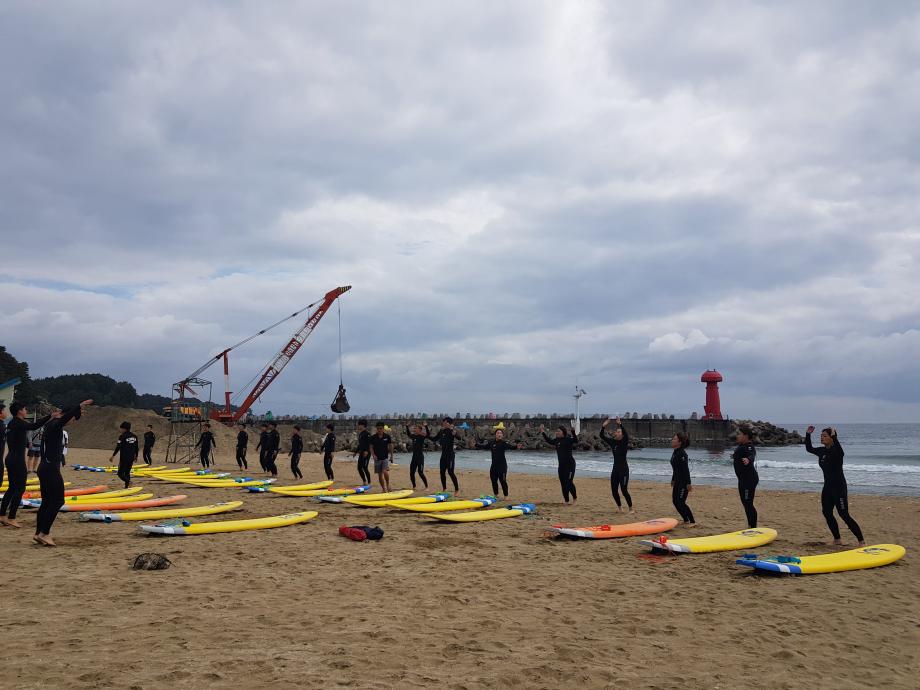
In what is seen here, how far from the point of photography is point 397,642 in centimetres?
426

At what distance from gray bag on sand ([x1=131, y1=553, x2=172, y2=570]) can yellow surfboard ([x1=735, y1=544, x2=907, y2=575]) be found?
19.7 feet

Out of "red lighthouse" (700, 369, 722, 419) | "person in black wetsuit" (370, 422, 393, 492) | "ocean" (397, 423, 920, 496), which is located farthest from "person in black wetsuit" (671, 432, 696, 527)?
"red lighthouse" (700, 369, 722, 419)

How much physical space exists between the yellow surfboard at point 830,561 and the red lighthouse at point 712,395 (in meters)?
54.6

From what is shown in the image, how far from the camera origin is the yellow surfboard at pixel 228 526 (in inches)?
315

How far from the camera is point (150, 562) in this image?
241 inches

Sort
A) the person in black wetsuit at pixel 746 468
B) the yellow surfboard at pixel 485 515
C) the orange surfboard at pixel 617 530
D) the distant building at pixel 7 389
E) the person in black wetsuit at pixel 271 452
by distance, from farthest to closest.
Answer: the distant building at pixel 7 389 < the person in black wetsuit at pixel 271 452 < the yellow surfboard at pixel 485 515 < the person in black wetsuit at pixel 746 468 < the orange surfboard at pixel 617 530

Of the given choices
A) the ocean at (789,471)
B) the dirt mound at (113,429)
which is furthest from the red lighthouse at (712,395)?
the dirt mound at (113,429)

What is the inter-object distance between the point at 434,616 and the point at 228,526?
186 inches

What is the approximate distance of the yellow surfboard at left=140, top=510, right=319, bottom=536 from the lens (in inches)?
315

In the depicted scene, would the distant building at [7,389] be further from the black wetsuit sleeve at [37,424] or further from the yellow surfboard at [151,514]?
the black wetsuit sleeve at [37,424]

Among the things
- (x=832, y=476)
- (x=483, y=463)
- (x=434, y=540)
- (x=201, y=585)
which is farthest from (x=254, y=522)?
(x=483, y=463)

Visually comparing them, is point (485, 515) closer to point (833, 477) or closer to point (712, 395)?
point (833, 477)

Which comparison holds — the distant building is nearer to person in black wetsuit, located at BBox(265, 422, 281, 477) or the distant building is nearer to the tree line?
person in black wetsuit, located at BBox(265, 422, 281, 477)

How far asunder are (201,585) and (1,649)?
6.28 feet
